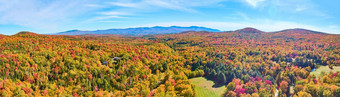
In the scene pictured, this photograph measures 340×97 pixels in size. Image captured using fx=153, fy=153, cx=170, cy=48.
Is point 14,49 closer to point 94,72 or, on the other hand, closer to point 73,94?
point 94,72

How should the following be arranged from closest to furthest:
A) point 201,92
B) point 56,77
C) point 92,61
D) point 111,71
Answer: point 56,77
point 201,92
point 111,71
point 92,61

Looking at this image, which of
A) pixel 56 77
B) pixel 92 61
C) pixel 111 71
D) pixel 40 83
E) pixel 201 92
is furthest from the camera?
pixel 92 61

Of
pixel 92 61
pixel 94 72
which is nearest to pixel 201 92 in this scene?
pixel 94 72

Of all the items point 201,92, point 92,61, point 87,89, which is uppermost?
point 92,61

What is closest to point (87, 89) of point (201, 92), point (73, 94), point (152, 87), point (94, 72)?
point (73, 94)

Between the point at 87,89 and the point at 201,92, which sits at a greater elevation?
the point at 87,89

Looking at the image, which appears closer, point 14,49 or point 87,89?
point 87,89
